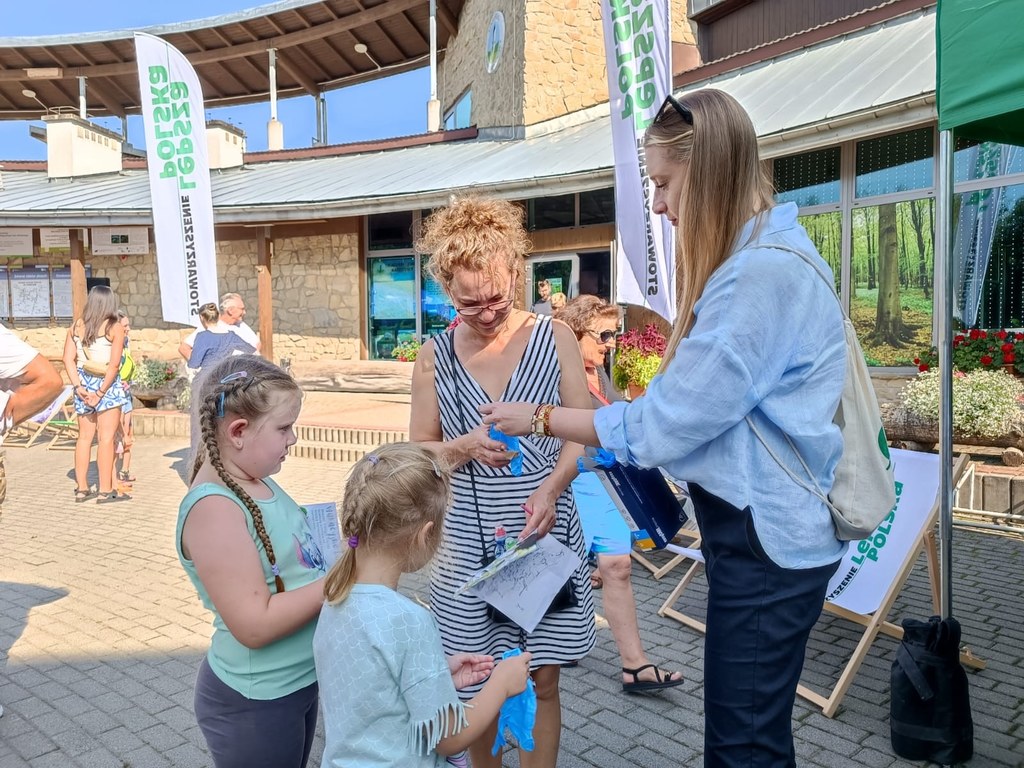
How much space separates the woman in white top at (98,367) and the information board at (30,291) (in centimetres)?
1123

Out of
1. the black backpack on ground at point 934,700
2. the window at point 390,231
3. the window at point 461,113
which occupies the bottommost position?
the black backpack on ground at point 934,700

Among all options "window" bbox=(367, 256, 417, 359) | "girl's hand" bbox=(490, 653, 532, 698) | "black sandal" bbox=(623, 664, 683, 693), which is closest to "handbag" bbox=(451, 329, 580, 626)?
"girl's hand" bbox=(490, 653, 532, 698)

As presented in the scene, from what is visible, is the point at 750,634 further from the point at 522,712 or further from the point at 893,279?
the point at 893,279

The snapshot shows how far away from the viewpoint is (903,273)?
9.06 metres

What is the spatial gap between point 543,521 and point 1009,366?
7.00 meters

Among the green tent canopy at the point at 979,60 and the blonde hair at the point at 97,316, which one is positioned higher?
the green tent canopy at the point at 979,60

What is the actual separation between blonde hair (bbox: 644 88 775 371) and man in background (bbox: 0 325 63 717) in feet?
7.27

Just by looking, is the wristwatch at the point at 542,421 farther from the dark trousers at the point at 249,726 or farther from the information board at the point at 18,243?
the information board at the point at 18,243

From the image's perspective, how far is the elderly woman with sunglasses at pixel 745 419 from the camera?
152cm

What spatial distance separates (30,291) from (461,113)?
32.0 feet

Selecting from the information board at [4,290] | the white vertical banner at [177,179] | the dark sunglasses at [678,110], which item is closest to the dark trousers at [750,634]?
the dark sunglasses at [678,110]

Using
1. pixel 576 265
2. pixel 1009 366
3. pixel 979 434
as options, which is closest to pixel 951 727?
pixel 979 434

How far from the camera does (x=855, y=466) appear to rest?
1618mm

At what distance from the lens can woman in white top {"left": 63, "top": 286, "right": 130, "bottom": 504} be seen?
7.05 m
